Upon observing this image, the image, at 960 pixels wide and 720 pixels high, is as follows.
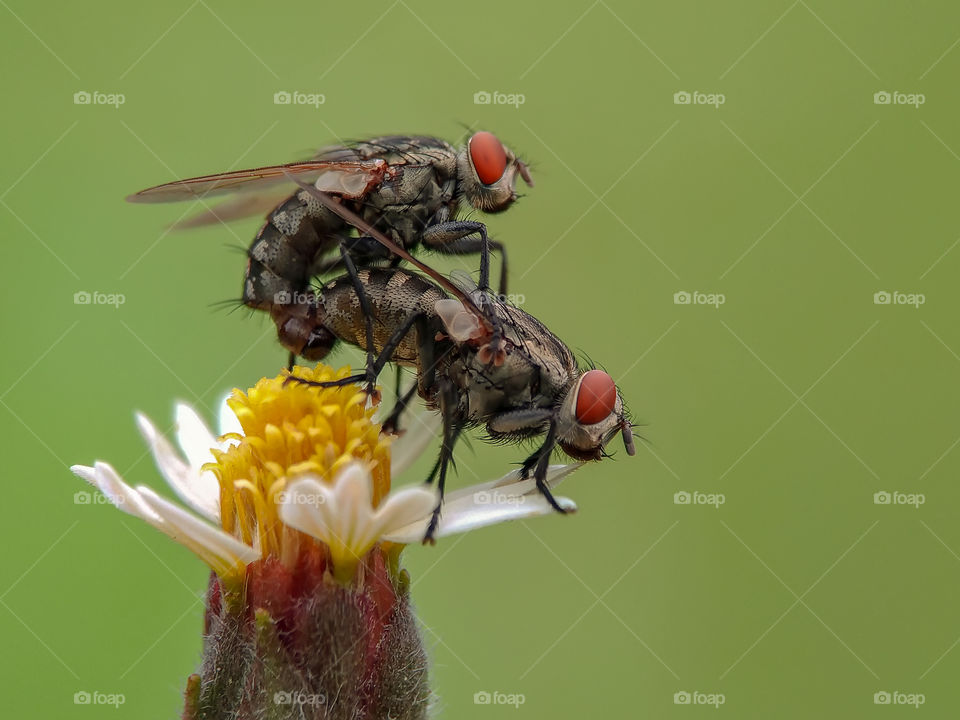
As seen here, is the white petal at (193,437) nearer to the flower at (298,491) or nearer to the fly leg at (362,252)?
the flower at (298,491)

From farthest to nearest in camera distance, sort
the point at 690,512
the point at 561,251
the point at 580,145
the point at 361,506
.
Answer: the point at 580,145
the point at 561,251
the point at 690,512
the point at 361,506

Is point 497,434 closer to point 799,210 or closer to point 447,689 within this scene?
point 447,689

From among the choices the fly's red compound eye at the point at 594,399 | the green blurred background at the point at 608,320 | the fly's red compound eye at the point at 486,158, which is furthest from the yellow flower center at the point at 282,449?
the green blurred background at the point at 608,320

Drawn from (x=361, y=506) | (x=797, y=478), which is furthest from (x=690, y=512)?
(x=361, y=506)

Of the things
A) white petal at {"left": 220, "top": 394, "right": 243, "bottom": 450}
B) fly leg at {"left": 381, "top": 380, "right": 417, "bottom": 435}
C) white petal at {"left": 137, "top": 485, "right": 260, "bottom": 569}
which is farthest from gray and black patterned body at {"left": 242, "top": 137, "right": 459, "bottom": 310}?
white petal at {"left": 137, "top": 485, "right": 260, "bottom": 569}

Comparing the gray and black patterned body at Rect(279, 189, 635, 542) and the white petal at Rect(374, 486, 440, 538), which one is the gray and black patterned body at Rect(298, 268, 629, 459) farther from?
the white petal at Rect(374, 486, 440, 538)

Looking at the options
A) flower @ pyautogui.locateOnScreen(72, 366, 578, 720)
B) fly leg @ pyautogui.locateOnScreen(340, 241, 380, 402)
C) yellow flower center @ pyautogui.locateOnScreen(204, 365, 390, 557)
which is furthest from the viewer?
fly leg @ pyautogui.locateOnScreen(340, 241, 380, 402)
